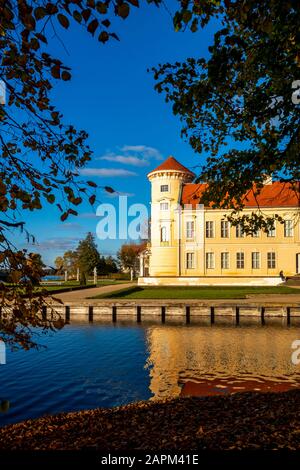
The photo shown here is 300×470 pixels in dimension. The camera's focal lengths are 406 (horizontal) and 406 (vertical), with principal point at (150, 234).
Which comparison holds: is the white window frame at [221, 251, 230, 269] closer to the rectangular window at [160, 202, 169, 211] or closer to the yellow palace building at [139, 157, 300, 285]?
the yellow palace building at [139, 157, 300, 285]

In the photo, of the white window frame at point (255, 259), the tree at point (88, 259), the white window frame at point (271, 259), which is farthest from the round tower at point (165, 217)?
the tree at point (88, 259)

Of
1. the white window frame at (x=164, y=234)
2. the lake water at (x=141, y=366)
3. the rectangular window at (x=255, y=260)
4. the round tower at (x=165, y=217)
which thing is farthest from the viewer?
the white window frame at (x=164, y=234)

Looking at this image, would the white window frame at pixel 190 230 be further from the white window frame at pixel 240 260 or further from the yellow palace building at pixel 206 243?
the white window frame at pixel 240 260

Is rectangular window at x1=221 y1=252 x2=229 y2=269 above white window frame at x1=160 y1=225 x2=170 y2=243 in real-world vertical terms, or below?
below

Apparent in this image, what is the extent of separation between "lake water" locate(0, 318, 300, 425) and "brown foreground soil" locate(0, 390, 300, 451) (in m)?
3.34

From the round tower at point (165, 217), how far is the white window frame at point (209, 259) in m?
3.70

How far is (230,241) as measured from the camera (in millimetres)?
49719

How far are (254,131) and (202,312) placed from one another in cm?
1877

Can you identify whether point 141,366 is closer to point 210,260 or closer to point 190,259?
point 190,259

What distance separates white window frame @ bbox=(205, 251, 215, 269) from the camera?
49875 mm

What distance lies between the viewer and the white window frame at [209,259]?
4988 cm

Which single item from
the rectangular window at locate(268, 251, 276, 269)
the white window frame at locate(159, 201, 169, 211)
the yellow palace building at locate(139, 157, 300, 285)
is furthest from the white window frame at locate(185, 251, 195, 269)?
the rectangular window at locate(268, 251, 276, 269)

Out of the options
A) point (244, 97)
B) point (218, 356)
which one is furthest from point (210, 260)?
point (244, 97)
